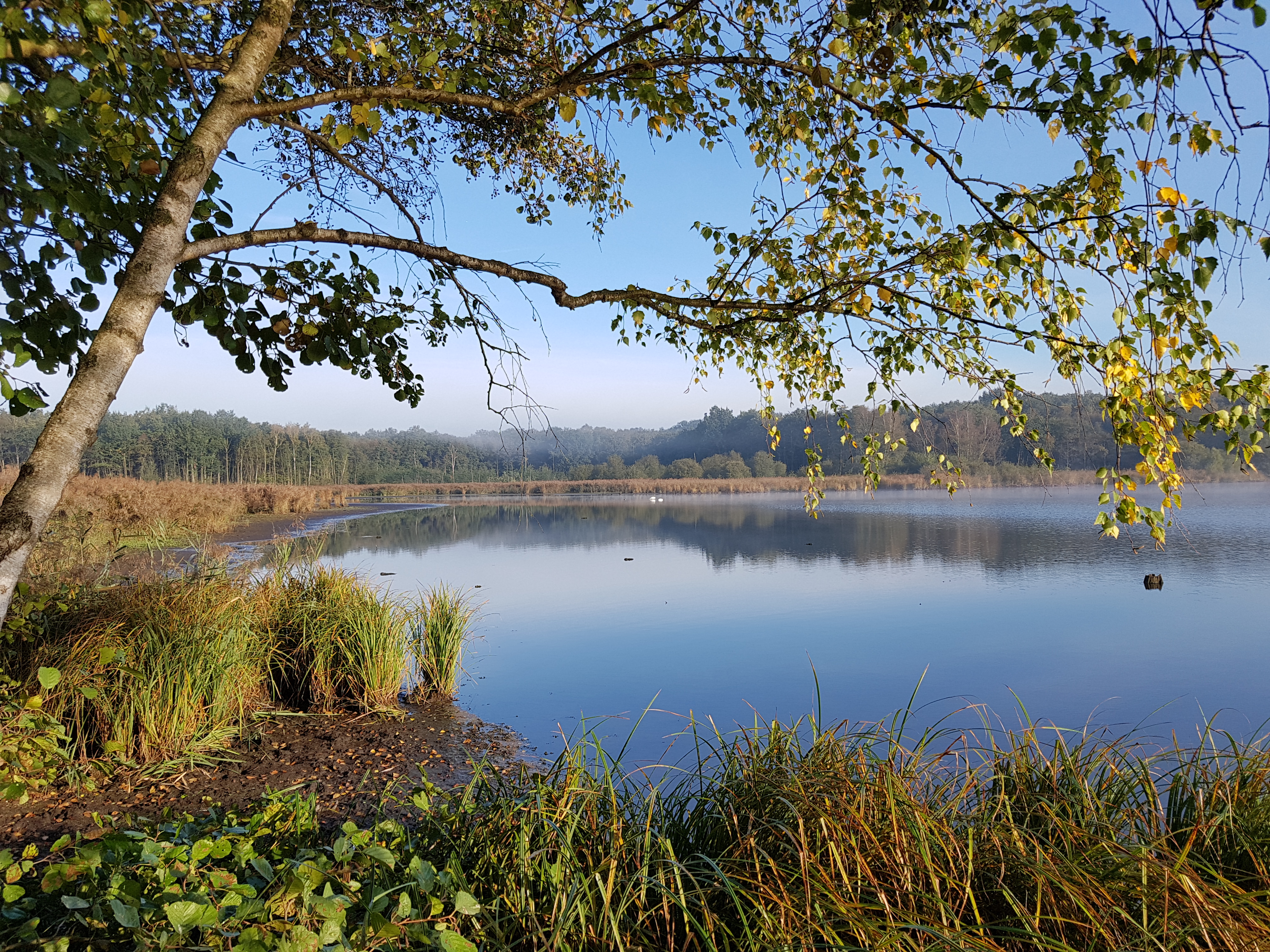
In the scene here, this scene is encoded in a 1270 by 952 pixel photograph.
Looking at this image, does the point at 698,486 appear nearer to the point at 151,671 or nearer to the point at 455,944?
the point at 151,671

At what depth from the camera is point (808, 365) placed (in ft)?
14.9

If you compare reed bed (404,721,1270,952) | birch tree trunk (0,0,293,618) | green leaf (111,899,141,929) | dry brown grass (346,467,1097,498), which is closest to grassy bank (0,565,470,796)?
birch tree trunk (0,0,293,618)

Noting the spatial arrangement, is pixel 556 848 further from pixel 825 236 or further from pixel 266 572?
pixel 266 572

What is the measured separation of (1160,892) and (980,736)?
12.0 feet

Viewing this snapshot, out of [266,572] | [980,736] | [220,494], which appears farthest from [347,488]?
[980,736]

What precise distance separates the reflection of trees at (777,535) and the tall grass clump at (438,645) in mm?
11468

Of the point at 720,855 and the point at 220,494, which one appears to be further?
the point at 220,494

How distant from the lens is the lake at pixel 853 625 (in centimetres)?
678

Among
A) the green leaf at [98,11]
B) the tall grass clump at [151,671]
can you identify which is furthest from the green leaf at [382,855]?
the tall grass clump at [151,671]

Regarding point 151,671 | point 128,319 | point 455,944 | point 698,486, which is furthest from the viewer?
point 698,486

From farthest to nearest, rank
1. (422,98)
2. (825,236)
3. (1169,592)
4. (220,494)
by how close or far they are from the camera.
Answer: (220,494) < (1169,592) < (825,236) < (422,98)

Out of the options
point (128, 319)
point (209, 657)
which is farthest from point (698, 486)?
point (128, 319)

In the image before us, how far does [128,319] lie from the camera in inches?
86.5

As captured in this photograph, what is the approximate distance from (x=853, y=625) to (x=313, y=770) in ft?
26.3
